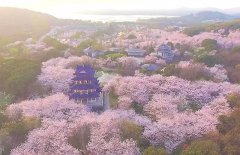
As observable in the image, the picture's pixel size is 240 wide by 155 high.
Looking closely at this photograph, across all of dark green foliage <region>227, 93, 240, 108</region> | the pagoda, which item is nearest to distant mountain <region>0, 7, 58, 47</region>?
the pagoda

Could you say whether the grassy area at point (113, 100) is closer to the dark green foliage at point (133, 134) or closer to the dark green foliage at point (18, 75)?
the dark green foliage at point (133, 134)

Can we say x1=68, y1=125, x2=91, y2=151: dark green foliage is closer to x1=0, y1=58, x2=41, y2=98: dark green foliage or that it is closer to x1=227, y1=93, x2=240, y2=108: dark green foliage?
x1=0, y1=58, x2=41, y2=98: dark green foliage

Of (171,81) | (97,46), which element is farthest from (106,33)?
(171,81)

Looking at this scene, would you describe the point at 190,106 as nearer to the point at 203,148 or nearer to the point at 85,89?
the point at 85,89

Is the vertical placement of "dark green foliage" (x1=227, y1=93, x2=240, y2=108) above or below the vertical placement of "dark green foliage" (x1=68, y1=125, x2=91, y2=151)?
above

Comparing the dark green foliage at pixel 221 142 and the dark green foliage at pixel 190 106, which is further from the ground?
the dark green foliage at pixel 221 142

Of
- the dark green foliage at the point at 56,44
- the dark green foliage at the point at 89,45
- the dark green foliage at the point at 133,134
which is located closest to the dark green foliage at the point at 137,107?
the dark green foliage at the point at 133,134

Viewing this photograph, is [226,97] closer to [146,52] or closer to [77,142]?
[77,142]
